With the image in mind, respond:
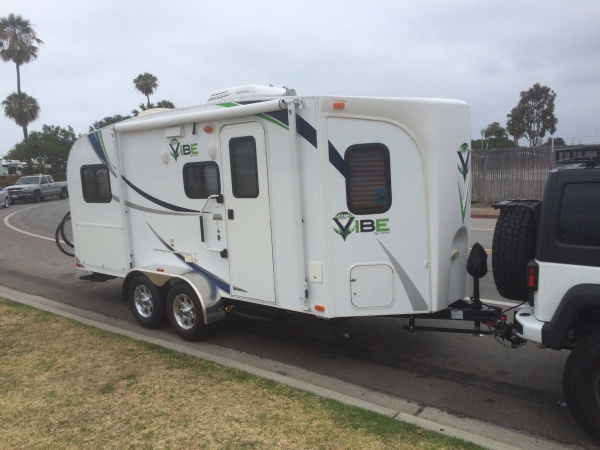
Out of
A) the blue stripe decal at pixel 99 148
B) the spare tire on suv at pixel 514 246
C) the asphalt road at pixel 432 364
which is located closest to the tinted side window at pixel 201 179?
the blue stripe decal at pixel 99 148

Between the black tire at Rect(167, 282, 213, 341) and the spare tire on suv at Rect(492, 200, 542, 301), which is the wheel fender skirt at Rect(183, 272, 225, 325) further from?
the spare tire on suv at Rect(492, 200, 542, 301)

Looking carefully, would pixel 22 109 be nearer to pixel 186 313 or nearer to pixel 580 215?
pixel 186 313

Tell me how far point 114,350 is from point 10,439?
1864 mm

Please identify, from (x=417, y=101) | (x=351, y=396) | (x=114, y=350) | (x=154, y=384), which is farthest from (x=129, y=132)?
(x=351, y=396)

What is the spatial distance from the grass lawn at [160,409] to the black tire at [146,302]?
881 millimetres

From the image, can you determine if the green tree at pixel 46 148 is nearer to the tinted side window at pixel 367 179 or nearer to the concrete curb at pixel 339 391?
the concrete curb at pixel 339 391

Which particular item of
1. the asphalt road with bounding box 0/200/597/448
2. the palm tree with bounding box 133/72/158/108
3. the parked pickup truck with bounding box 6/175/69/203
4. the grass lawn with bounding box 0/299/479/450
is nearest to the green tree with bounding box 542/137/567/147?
the asphalt road with bounding box 0/200/597/448

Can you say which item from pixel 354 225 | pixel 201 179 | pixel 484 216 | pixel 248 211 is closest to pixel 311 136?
pixel 354 225

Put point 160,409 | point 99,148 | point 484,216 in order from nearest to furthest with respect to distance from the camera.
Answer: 1. point 160,409
2. point 99,148
3. point 484,216

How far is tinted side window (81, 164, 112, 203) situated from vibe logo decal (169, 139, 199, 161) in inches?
58.9

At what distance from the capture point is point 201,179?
625 centimetres

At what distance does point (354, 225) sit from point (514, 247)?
4.66ft

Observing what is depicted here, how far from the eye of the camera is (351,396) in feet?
15.9

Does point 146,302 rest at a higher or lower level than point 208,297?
lower
